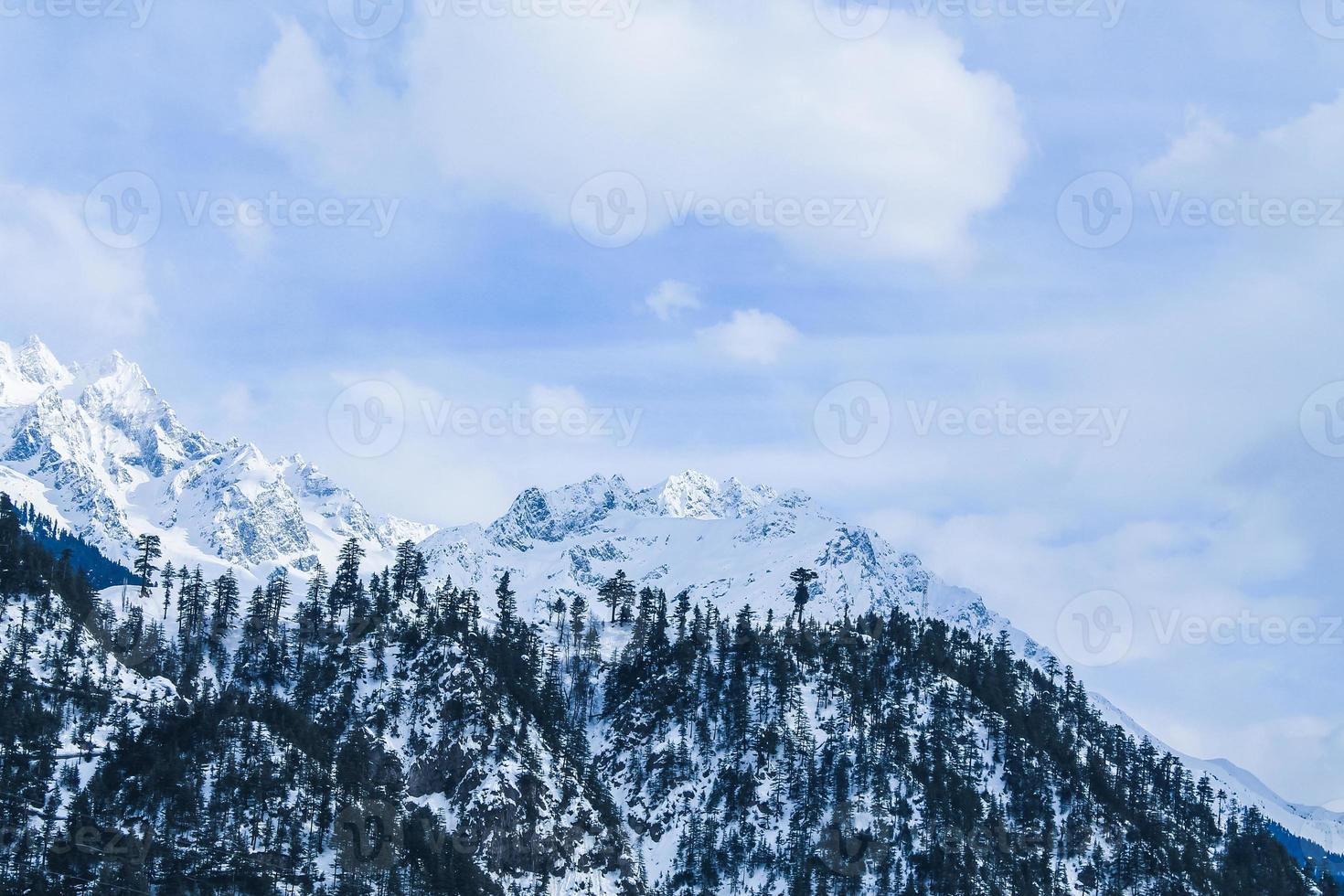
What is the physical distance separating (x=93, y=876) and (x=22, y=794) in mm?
19544

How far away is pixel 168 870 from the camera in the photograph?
19750cm

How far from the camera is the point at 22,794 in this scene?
200m

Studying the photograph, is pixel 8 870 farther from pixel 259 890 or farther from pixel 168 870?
pixel 259 890

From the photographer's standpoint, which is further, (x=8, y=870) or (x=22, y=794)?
(x=22, y=794)

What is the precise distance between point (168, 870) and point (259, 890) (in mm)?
14104

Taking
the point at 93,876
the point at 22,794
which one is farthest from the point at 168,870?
the point at 22,794

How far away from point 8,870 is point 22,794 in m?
16.3

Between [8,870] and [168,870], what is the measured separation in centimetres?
2227

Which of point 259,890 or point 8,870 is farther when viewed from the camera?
point 259,890

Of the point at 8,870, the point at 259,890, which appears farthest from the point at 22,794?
the point at 259,890

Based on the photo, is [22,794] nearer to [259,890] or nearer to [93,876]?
[93,876]

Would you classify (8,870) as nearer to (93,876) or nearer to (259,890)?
(93,876)

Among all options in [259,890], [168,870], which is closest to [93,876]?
[168,870]

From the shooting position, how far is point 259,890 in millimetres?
199500
